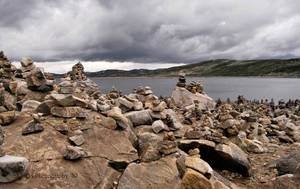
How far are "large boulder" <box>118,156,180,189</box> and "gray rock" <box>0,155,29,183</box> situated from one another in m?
3.64

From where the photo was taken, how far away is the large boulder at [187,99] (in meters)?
28.1

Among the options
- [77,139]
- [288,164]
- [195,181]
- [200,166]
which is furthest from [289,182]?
[77,139]

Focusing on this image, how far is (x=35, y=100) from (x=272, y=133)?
23.2m

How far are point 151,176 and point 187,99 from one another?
20280 mm

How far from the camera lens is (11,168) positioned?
6.48 metres

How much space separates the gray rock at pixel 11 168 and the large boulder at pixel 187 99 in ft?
74.7

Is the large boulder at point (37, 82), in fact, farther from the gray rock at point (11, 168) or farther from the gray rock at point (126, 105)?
the gray rock at point (11, 168)

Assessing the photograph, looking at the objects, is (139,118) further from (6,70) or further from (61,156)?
(6,70)

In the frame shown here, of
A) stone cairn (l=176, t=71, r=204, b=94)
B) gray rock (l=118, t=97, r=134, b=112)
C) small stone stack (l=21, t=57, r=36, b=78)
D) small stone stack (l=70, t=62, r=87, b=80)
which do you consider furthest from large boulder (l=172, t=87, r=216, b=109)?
small stone stack (l=70, t=62, r=87, b=80)

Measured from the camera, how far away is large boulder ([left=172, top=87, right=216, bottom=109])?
2809 centimetres

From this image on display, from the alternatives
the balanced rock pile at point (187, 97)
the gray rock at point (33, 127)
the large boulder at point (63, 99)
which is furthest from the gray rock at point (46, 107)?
the balanced rock pile at point (187, 97)

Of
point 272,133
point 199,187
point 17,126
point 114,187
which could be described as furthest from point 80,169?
point 272,133

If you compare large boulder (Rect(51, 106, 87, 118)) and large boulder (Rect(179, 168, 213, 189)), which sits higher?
large boulder (Rect(51, 106, 87, 118))

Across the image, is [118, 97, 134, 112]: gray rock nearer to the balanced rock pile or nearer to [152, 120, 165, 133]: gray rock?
[152, 120, 165, 133]: gray rock
